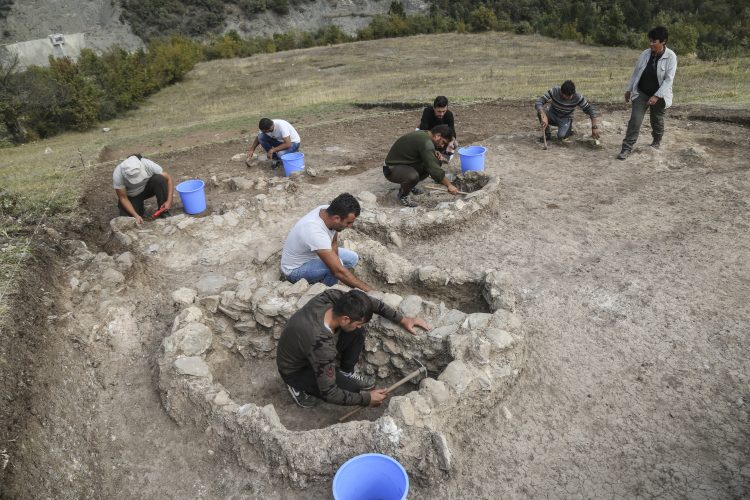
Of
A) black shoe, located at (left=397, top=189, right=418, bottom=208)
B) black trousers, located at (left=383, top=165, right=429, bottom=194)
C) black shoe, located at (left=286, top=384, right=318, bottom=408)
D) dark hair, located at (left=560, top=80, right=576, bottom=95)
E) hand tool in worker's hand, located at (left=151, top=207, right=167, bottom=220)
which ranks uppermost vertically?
dark hair, located at (left=560, top=80, right=576, bottom=95)

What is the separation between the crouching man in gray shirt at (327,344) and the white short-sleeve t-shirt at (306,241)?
98 centimetres

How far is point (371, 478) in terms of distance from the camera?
3.32m

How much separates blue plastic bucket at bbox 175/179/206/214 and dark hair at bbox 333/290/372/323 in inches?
195

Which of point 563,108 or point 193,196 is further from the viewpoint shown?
point 563,108

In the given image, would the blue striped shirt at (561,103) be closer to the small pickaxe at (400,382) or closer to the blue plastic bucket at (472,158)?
the blue plastic bucket at (472,158)

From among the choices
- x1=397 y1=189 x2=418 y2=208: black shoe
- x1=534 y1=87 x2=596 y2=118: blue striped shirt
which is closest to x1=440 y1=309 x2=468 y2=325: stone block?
x1=397 y1=189 x2=418 y2=208: black shoe

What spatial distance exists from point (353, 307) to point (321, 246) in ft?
4.63

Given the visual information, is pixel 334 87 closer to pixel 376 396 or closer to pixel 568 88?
pixel 568 88

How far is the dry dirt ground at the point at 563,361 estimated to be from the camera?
143 inches

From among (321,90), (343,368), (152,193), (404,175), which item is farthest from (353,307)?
(321,90)

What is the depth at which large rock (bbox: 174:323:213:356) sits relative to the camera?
468 cm

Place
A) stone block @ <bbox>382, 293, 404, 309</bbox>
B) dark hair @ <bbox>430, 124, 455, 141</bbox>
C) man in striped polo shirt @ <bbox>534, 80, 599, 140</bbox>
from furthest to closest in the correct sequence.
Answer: man in striped polo shirt @ <bbox>534, 80, 599, 140</bbox>, dark hair @ <bbox>430, 124, 455, 141</bbox>, stone block @ <bbox>382, 293, 404, 309</bbox>

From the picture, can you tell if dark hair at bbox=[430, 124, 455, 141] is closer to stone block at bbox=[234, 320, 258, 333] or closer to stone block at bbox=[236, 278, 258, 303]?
stone block at bbox=[236, 278, 258, 303]

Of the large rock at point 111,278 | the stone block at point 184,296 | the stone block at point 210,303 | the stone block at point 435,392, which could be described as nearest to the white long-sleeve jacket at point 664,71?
the stone block at point 435,392
